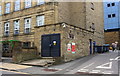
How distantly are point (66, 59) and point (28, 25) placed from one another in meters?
10.1

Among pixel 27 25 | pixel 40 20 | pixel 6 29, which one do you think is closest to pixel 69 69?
pixel 40 20

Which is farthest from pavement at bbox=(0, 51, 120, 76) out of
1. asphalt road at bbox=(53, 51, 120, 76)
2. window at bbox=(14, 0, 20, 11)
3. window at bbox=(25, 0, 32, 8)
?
window at bbox=(14, 0, 20, 11)

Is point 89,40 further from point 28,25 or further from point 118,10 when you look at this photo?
point 118,10

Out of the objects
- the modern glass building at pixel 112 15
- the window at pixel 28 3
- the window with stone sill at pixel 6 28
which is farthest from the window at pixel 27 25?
the modern glass building at pixel 112 15

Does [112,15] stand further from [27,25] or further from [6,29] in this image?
[6,29]

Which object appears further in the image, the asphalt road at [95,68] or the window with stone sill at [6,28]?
the window with stone sill at [6,28]

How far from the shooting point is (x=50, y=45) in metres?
15.5

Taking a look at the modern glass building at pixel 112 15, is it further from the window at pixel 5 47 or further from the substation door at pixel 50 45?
the window at pixel 5 47

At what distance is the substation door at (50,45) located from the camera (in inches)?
590

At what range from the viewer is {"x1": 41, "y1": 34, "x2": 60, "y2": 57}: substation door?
14997mm

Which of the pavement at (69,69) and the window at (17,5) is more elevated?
the window at (17,5)

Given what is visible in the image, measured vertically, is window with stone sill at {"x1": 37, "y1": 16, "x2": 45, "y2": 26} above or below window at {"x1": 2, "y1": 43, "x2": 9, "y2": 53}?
above

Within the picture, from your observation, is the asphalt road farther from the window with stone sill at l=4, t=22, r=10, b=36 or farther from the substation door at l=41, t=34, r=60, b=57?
the window with stone sill at l=4, t=22, r=10, b=36

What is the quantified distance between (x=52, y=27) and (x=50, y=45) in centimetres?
200
